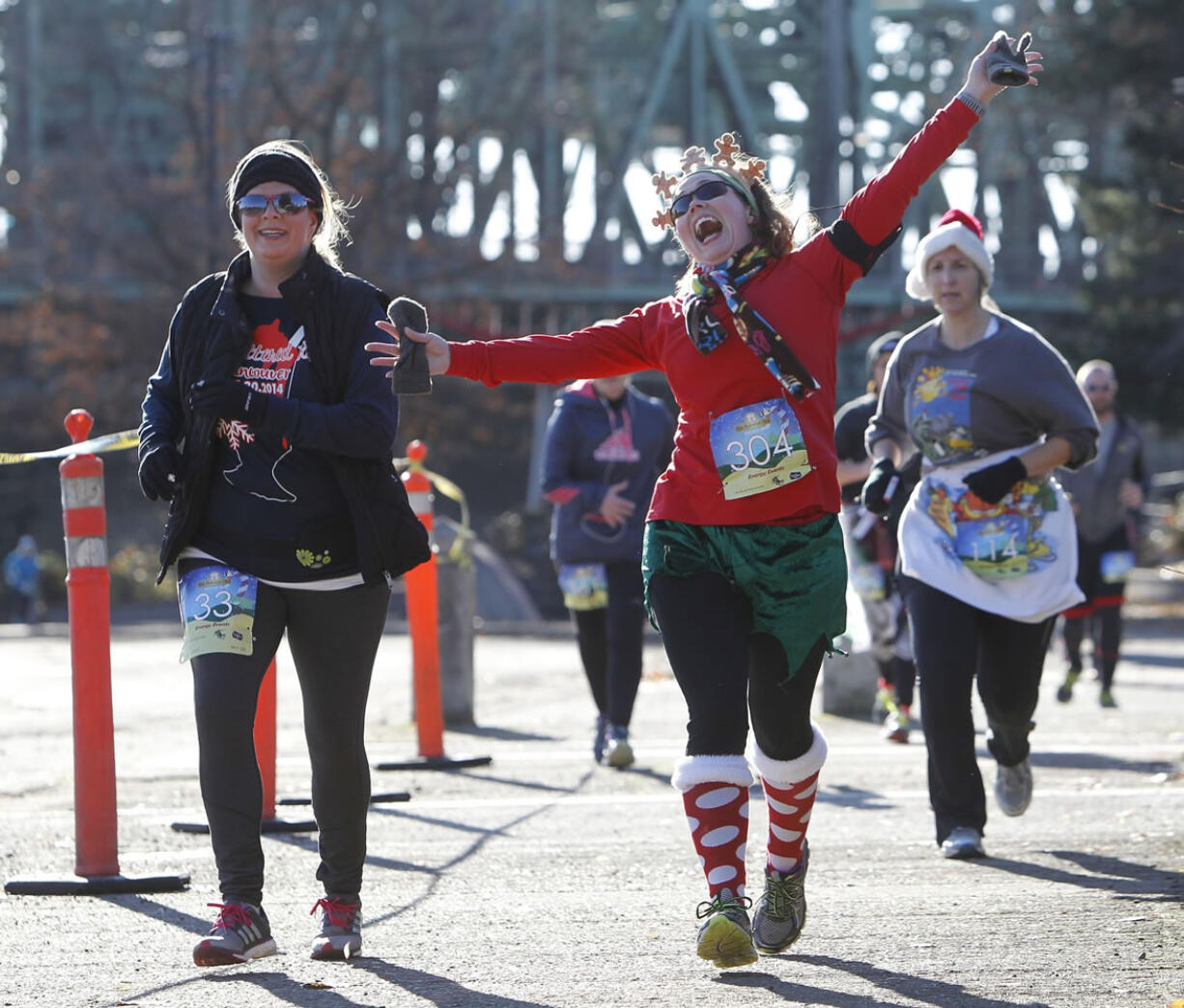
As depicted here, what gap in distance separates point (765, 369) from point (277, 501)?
46.7 inches

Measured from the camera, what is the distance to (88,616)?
20.9ft

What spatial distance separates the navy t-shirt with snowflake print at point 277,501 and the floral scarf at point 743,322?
35.7 inches

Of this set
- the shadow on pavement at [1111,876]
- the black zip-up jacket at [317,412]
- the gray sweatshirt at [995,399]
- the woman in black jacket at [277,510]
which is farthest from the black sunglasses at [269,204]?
the shadow on pavement at [1111,876]

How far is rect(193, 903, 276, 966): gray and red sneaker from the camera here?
5059 mm

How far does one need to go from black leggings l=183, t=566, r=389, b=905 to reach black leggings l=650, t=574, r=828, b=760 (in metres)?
0.70

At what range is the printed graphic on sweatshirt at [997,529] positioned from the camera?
22.9 feet

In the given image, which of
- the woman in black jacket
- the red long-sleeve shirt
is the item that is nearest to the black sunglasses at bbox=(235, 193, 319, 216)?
the woman in black jacket

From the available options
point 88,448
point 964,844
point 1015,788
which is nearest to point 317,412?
point 88,448

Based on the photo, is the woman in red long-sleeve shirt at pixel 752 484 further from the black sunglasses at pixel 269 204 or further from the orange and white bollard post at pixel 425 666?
the orange and white bollard post at pixel 425 666

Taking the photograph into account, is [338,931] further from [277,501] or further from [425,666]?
[425,666]

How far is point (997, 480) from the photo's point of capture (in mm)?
6805

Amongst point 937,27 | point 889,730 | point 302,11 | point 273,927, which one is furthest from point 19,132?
point 273,927

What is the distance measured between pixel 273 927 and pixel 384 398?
58.1 inches

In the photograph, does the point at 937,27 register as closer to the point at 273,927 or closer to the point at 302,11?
the point at 302,11
